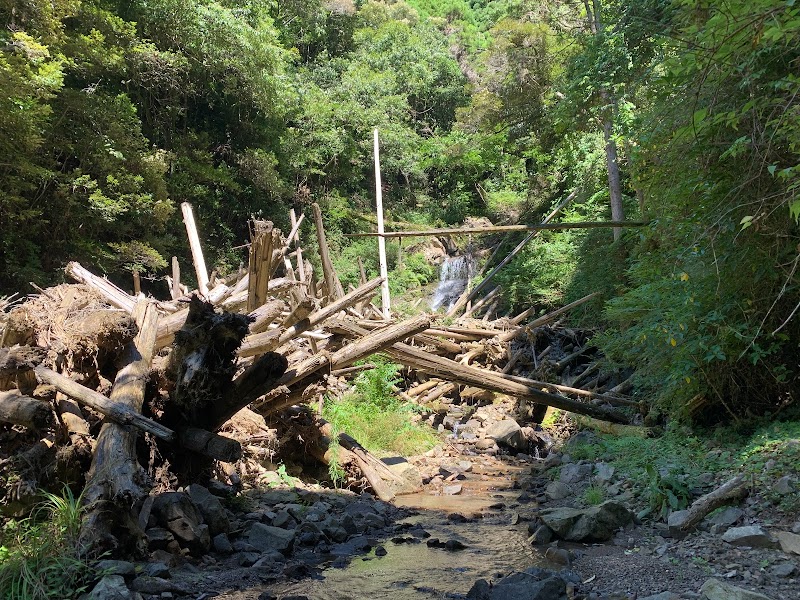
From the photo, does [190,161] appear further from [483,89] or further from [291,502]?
[291,502]

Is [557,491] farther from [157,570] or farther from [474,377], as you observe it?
[157,570]

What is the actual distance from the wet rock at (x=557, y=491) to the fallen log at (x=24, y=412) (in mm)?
5415

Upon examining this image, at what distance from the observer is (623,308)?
775 centimetres

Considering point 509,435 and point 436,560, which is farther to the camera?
point 509,435

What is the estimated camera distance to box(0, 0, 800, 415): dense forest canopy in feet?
16.6

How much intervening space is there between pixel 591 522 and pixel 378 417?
5.08 m

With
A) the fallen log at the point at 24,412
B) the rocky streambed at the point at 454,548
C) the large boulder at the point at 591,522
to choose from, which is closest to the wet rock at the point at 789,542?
Answer: the rocky streambed at the point at 454,548

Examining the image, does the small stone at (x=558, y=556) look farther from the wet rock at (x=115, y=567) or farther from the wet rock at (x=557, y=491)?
the wet rock at (x=115, y=567)

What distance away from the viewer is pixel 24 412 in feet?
14.4

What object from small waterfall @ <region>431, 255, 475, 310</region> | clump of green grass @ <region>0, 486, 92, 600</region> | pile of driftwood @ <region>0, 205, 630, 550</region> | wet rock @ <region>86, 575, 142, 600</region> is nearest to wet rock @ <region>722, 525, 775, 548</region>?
pile of driftwood @ <region>0, 205, 630, 550</region>

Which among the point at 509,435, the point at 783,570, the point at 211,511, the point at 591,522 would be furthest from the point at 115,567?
the point at 509,435

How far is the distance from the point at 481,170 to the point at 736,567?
27.3m

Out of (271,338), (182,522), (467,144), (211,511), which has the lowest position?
(211,511)

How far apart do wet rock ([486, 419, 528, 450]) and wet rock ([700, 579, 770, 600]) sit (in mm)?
6523
